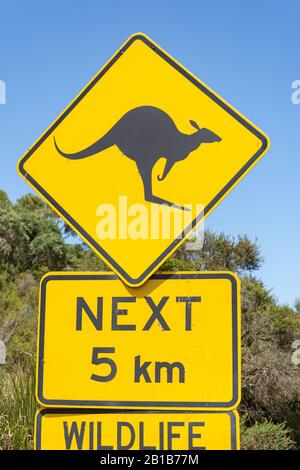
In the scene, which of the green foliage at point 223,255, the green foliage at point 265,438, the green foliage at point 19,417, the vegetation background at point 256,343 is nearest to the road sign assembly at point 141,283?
the green foliage at point 19,417

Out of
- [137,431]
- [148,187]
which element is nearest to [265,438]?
[137,431]

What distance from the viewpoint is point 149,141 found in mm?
2738

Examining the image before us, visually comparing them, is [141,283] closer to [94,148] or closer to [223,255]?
[94,148]

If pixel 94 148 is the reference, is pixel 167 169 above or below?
below

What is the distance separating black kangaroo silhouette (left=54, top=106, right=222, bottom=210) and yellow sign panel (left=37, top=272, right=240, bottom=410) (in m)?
0.45

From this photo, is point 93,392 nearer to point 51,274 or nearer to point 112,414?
point 112,414

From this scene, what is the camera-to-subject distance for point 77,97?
284 centimetres

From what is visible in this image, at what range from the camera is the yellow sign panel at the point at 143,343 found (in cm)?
250

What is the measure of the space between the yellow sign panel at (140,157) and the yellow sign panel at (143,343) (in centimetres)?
14

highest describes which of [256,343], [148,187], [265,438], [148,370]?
[256,343]

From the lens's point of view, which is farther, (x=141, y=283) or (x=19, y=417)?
(x=19, y=417)

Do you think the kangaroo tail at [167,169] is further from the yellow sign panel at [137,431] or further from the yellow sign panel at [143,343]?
the yellow sign panel at [137,431]

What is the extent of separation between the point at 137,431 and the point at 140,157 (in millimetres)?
1213
